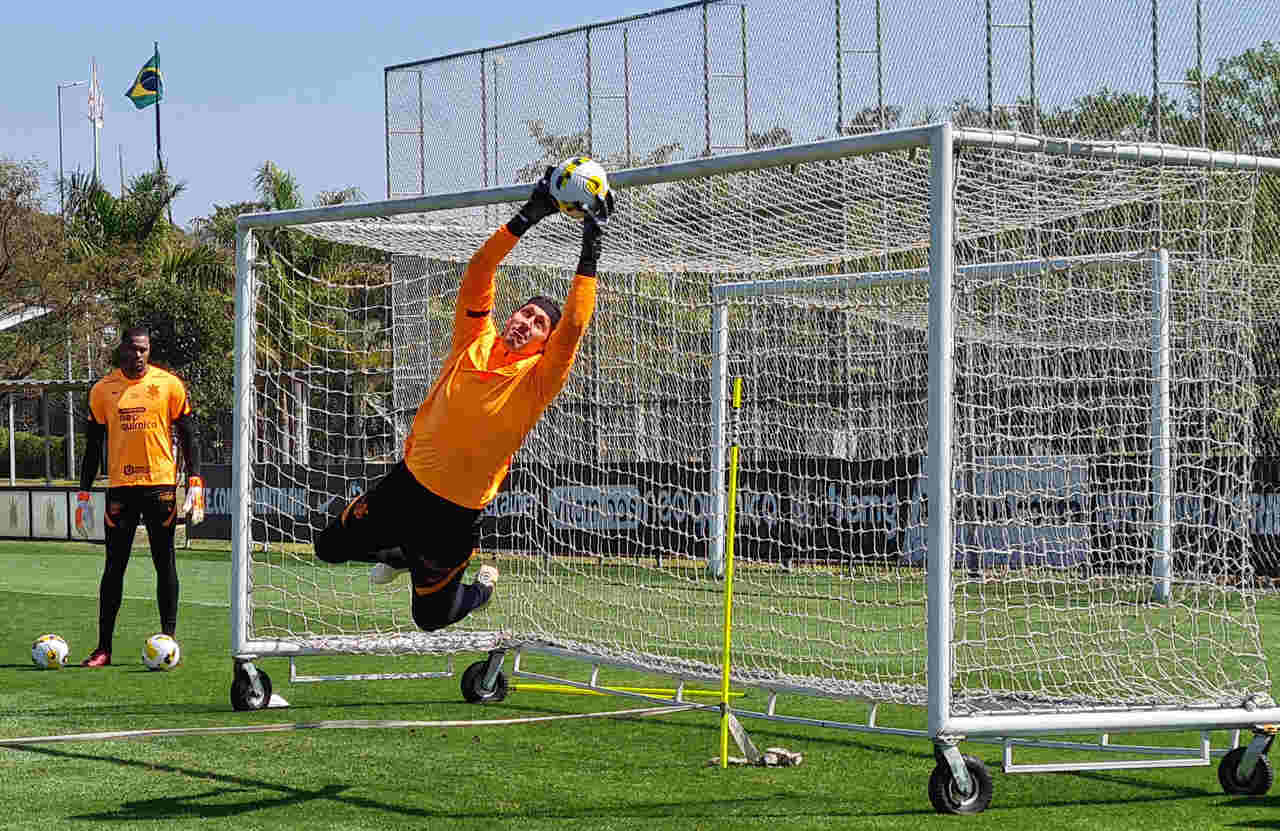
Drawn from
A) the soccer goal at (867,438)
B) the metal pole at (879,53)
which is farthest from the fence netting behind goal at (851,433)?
the metal pole at (879,53)

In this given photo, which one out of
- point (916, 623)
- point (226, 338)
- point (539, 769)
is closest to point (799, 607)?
point (916, 623)

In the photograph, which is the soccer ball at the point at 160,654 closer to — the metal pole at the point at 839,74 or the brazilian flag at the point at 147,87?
the metal pole at the point at 839,74

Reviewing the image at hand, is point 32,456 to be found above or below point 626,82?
below

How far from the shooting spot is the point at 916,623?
12703mm

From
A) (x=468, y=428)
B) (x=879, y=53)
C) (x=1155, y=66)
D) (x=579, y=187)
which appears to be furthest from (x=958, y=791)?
(x=879, y=53)

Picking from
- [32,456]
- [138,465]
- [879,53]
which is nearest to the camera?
[138,465]

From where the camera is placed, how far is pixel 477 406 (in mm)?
6473

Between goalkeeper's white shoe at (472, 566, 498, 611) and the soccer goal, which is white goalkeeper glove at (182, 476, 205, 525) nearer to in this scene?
the soccer goal

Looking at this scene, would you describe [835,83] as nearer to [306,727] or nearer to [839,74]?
[839,74]

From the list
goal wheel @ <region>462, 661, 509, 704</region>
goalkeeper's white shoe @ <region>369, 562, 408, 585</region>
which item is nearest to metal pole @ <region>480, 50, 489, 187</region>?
goal wheel @ <region>462, 661, 509, 704</region>

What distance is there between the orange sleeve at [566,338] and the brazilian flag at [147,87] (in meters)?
52.6

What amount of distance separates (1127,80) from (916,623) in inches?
254

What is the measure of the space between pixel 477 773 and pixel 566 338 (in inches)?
79.8

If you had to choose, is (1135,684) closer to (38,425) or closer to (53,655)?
(53,655)
